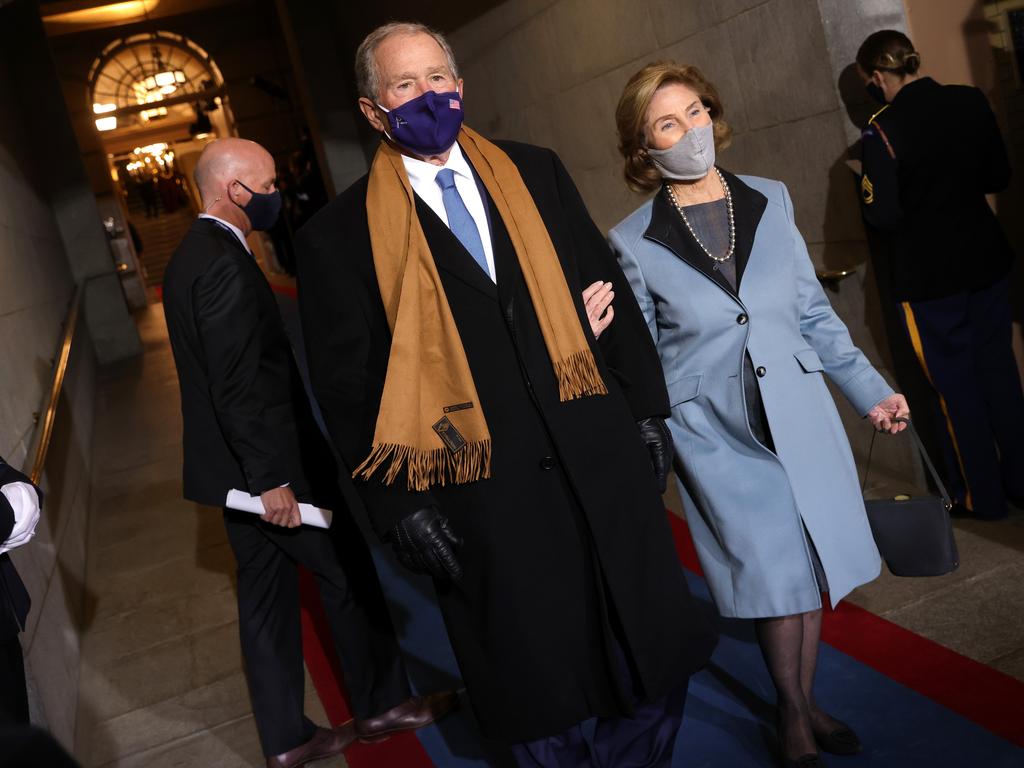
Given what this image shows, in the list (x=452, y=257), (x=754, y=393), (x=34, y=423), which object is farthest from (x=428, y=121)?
(x=34, y=423)

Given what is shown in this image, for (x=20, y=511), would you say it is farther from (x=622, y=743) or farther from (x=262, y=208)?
(x=622, y=743)

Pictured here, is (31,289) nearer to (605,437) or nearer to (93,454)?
(93,454)

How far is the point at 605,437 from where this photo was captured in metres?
2.36

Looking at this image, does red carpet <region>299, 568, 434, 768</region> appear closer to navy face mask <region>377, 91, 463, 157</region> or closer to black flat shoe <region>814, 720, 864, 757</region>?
black flat shoe <region>814, 720, 864, 757</region>

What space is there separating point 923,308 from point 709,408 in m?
1.67

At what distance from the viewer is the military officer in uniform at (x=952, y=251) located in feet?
12.5

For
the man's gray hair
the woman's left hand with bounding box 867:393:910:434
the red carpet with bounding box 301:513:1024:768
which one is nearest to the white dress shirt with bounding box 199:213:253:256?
the man's gray hair

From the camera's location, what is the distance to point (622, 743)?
8.26 ft

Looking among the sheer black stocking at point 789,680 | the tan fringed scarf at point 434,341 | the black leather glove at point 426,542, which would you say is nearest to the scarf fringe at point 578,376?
the tan fringed scarf at point 434,341

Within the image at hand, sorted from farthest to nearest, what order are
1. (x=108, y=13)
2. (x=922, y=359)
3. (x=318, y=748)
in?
(x=108, y=13) → (x=922, y=359) → (x=318, y=748)

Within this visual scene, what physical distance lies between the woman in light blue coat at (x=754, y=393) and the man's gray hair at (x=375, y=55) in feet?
2.02

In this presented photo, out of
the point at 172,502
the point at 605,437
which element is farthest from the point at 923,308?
the point at 172,502

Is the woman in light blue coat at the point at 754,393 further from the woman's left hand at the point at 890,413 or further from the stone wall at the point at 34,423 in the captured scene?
the stone wall at the point at 34,423

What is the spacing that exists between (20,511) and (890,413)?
6.56 feet
